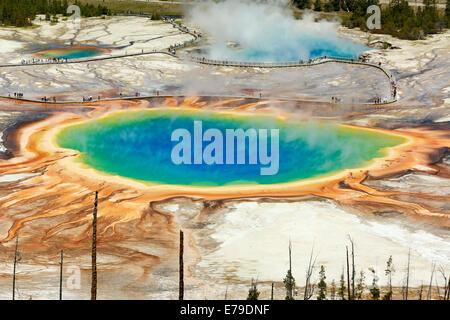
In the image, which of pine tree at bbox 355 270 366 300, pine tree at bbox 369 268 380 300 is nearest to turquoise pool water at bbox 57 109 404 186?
pine tree at bbox 369 268 380 300

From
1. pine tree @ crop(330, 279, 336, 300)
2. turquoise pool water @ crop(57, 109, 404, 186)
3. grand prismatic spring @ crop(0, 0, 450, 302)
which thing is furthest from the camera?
turquoise pool water @ crop(57, 109, 404, 186)

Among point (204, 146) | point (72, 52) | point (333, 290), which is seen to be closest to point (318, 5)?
point (72, 52)

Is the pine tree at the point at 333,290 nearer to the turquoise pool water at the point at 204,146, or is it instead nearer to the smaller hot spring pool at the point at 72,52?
the turquoise pool water at the point at 204,146

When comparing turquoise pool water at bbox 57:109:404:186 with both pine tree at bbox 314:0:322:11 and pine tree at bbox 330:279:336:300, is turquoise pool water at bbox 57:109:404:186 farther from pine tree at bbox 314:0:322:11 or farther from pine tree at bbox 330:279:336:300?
pine tree at bbox 314:0:322:11

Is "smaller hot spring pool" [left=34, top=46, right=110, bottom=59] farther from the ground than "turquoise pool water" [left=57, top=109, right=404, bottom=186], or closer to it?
farther from the ground

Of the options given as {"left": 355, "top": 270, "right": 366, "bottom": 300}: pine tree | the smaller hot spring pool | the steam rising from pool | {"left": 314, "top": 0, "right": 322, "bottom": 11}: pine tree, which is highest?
{"left": 314, "top": 0, "right": 322, "bottom": 11}: pine tree

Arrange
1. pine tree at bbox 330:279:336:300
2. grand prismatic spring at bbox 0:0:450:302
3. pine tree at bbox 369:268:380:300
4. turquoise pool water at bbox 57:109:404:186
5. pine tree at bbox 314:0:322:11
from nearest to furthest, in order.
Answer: pine tree at bbox 369:268:380:300, pine tree at bbox 330:279:336:300, grand prismatic spring at bbox 0:0:450:302, turquoise pool water at bbox 57:109:404:186, pine tree at bbox 314:0:322:11

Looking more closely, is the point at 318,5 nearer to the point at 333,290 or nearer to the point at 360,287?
the point at 360,287

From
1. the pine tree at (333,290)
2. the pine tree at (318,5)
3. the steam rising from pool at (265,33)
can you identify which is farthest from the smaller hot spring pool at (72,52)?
the pine tree at (333,290)

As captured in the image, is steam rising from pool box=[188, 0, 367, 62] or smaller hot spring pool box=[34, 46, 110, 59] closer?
smaller hot spring pool box=[34, 46, 110, 59]
